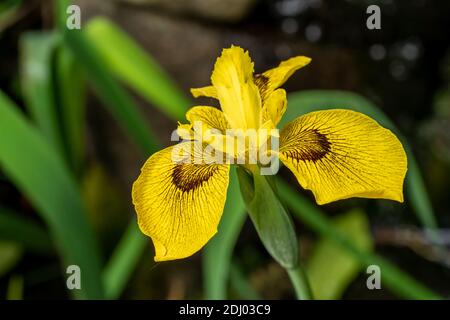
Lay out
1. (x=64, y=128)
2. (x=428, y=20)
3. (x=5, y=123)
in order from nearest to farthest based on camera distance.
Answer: (x=5, y=123)
(x=64, y=128)
(x=428, y=20)

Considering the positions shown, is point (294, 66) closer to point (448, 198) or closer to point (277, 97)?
point (277, 97)

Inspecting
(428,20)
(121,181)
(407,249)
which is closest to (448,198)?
(407,249)

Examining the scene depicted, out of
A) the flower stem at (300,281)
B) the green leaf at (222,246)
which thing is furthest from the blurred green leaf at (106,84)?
the flower stem at (300,281)

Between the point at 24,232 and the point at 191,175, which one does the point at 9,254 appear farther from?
the point at 191,175

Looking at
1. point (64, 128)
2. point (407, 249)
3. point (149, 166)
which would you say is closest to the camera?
point (149, 166)

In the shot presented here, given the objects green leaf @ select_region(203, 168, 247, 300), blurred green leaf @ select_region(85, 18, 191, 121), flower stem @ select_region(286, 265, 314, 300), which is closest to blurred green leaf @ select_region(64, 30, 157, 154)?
blurred green leaf @ select_region(85, 18, 191, 121)

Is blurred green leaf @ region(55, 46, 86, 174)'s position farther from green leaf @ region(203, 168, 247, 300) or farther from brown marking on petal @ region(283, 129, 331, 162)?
brown marking on petal @ region(283, 129, 331, 162)
